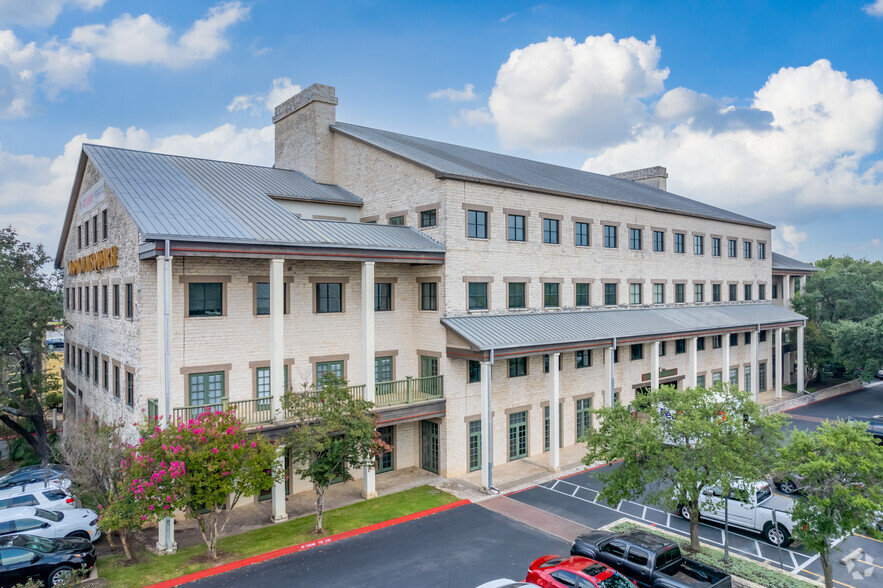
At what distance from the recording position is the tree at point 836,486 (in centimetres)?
1366

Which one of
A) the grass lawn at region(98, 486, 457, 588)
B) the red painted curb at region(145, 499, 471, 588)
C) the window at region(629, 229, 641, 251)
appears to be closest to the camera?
the red painted curb at region(145, 499, 471, 588)

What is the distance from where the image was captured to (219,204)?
902 inches

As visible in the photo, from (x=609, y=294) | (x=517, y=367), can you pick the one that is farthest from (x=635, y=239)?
(x=517, y=367)

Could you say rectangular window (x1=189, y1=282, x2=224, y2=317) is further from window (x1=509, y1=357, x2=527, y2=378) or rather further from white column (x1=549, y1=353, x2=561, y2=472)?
white column (x1=549, y1=353, x2=561, y2=472)

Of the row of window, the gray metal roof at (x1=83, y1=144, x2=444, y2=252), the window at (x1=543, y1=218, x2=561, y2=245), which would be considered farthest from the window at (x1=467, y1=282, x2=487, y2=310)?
the row of window

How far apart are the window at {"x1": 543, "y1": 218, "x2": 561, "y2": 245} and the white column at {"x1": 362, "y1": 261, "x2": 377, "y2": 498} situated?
36.0ft

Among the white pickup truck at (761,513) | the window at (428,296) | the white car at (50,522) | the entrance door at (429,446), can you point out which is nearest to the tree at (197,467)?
the white car at (50,522)

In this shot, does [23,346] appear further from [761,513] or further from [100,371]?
[761,513]

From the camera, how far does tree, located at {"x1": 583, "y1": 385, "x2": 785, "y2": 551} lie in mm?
15734

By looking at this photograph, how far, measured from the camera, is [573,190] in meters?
32.2

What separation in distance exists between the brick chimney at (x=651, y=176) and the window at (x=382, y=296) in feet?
110

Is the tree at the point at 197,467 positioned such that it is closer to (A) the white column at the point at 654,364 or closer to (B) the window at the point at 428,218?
(B) the window at the point at 428,218

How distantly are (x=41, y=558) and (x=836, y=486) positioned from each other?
21.2 metres

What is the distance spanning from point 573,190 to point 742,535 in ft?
63.5
